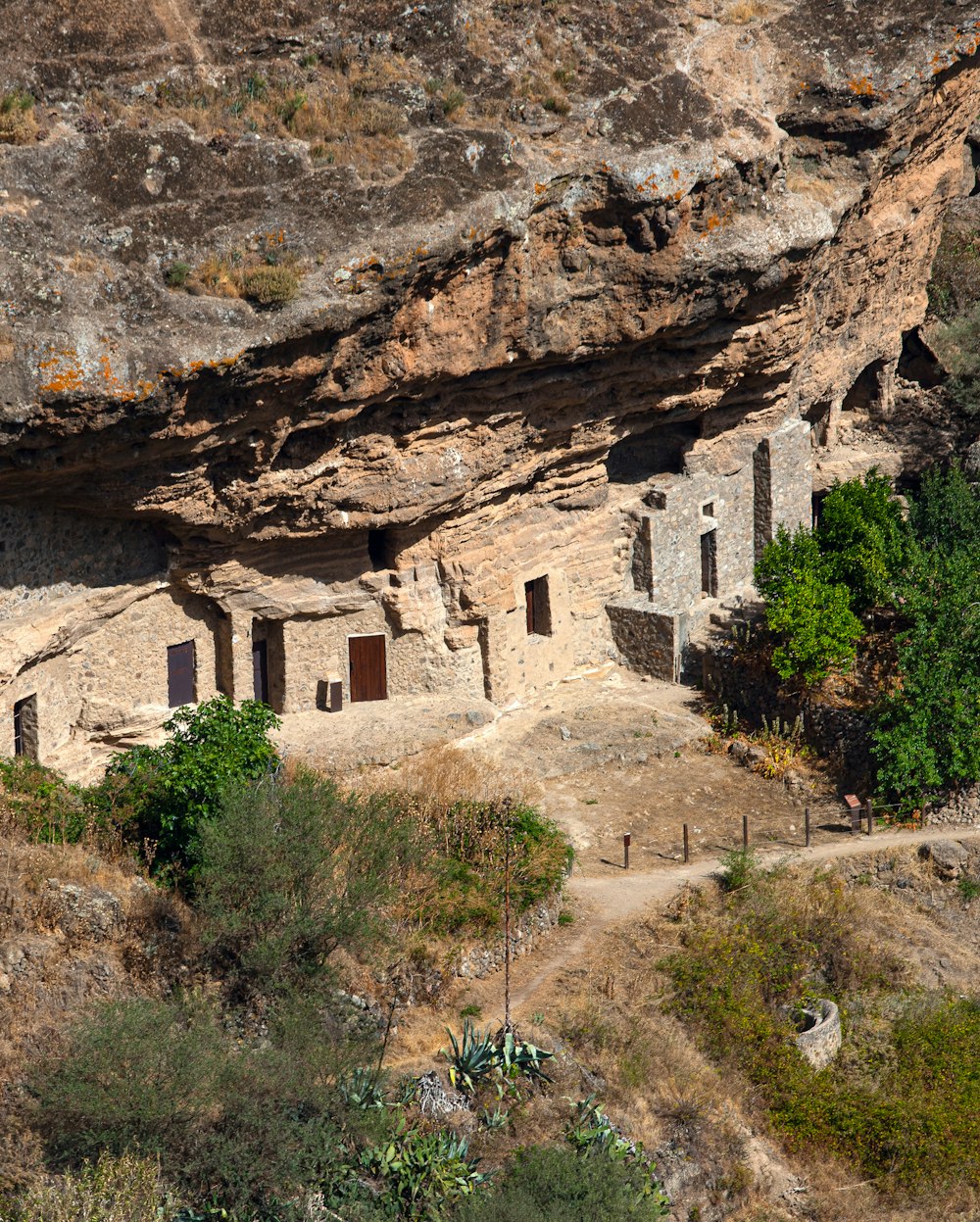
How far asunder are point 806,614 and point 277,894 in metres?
11.2

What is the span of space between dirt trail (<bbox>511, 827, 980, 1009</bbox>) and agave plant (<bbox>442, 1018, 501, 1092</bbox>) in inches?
60.1

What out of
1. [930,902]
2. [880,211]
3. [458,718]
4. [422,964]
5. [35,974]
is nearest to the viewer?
[35,974]

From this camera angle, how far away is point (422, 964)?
20891mm

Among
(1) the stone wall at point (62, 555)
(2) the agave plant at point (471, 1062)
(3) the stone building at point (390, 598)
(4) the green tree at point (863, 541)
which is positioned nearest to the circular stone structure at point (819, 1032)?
(2) the agave plant at point (471, 1062)

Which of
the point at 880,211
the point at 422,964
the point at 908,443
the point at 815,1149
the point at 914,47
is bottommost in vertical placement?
the point at 815,1149

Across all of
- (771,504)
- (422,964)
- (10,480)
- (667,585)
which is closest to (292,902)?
(422,964)

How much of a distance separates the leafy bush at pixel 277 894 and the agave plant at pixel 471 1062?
1644 mm

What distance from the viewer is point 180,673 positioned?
26031mm

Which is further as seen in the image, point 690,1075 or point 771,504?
point 771,504

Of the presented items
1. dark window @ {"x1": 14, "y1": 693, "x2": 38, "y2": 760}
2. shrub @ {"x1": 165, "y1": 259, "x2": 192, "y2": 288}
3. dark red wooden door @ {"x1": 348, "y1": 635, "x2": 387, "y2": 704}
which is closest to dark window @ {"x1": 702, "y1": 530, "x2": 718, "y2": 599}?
dark red wooden door @ {"x1": 348, "y1": 635, "x2": 387, "y2": 704}

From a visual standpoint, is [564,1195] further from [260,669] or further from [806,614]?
[806,614]

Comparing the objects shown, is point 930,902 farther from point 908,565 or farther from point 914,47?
point 914,47

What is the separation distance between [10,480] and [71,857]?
15.7 feet

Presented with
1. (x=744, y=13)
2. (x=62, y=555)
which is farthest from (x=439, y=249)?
(x=744, y=13)
